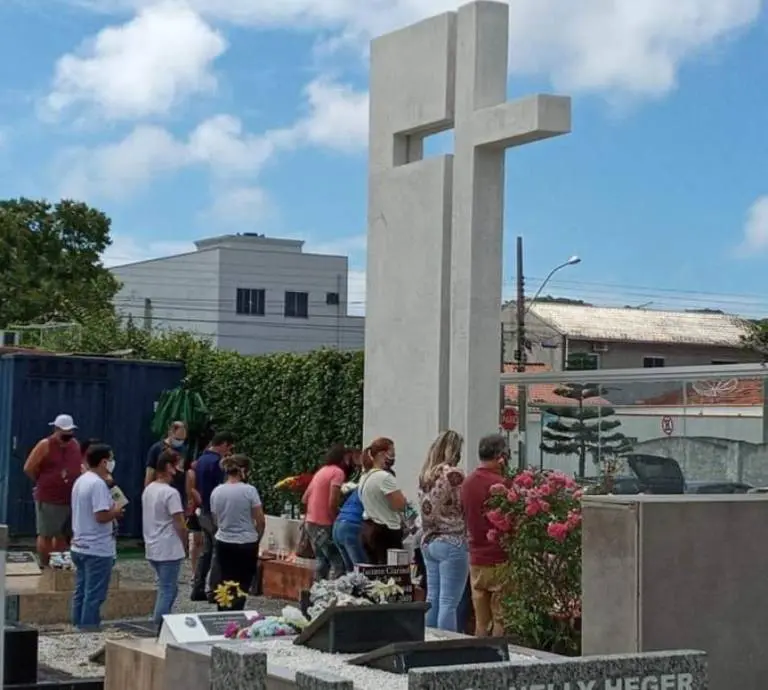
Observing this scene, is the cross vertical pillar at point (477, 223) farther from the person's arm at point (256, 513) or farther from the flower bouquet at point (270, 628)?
the flower bouquet at point (270, 628)

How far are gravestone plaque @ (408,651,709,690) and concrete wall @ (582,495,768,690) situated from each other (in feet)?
5.52

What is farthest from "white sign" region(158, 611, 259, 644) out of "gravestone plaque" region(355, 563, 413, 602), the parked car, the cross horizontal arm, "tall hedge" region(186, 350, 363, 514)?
"tall hedge" region(186, 350, 363, 514)

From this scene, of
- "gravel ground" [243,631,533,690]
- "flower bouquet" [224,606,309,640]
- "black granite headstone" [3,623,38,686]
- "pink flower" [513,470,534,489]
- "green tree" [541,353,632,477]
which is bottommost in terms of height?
"black granite headstone" [3,623,38,686]

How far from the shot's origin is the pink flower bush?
368 inches

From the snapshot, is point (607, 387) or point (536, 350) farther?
point (536, 350)

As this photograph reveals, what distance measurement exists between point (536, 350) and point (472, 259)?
153ft

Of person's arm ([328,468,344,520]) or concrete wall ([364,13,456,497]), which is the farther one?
person's arm ([328,468,344,520])

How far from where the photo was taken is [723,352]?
63.0 meters

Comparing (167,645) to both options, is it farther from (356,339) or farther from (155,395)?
(356,339)

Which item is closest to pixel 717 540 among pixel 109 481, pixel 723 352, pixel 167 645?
pixel 167 645

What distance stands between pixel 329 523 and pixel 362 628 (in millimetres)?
5726

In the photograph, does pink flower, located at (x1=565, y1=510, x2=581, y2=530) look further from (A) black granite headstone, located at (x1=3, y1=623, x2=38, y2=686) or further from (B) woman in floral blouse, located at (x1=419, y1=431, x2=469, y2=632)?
(A) black granite headstone, located at (x1=3, y1=623, x2=38, y2=686)

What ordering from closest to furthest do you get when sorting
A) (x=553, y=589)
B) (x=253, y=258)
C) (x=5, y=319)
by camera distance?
(x=553, y=589)
(x=5, y=319)
(x=253, y=258)

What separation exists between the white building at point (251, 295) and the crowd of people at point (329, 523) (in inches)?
2300
